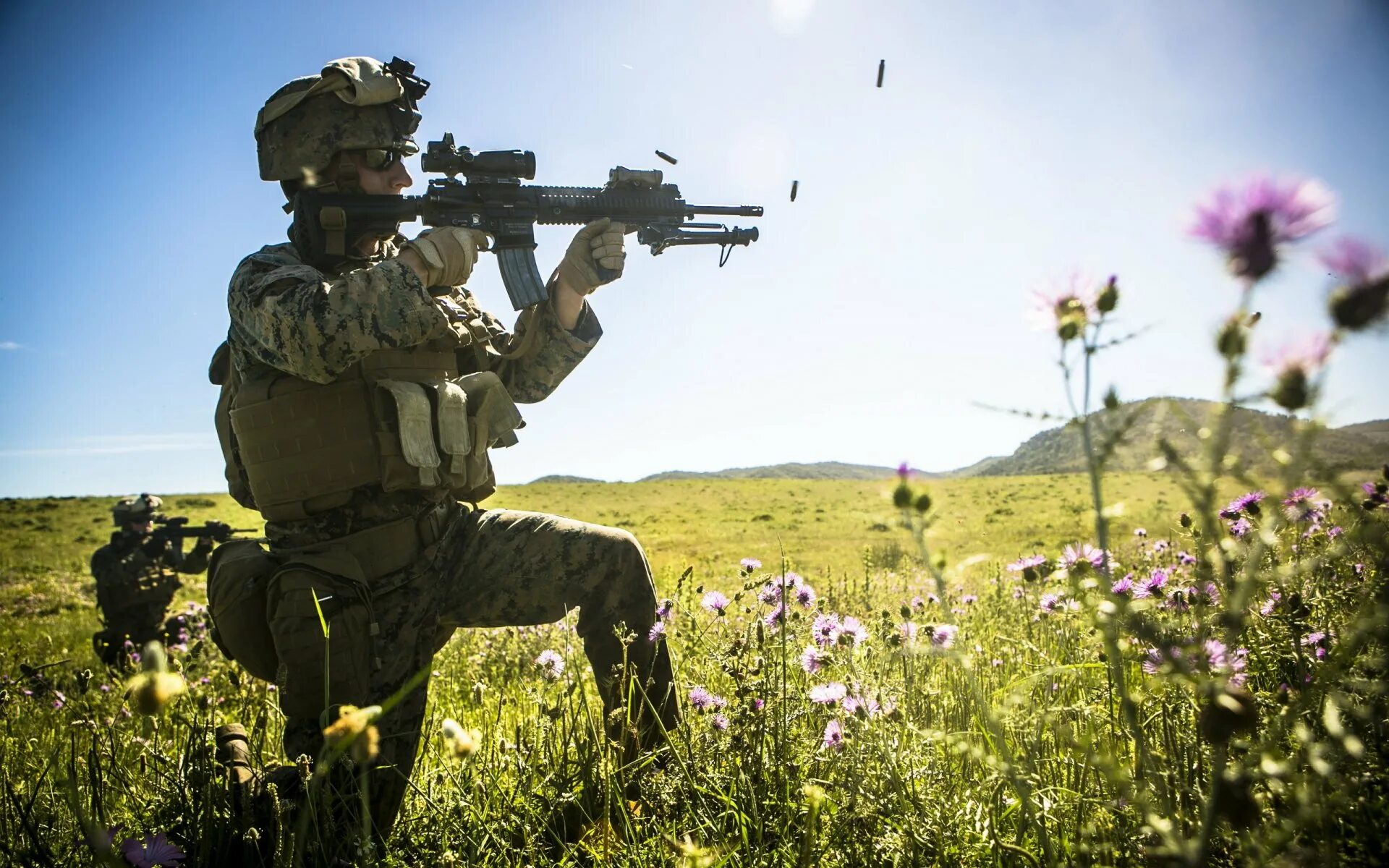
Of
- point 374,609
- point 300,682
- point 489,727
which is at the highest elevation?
point 374,609

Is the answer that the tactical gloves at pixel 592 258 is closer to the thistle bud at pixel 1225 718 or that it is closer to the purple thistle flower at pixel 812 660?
the purple thistle flower at pixel 812 660

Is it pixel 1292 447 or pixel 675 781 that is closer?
pixel 1292 447

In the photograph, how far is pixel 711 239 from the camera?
202 inches

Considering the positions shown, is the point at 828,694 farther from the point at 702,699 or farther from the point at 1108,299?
the point at 1108,299

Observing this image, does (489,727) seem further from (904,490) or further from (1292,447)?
(1292,447)

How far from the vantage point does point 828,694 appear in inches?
87.9

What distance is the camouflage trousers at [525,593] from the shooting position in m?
3.10

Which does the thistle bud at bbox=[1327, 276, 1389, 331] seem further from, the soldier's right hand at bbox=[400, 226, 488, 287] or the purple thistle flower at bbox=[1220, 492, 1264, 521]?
the soldier's right hand at bbox=[400, 226, 488, 287]

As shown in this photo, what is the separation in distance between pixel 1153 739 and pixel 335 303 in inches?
128

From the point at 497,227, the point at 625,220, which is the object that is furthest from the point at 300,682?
the point at 625,220

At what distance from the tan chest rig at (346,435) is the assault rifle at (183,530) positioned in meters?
5.48

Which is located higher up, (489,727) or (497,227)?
(497,227)

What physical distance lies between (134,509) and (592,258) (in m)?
6.89

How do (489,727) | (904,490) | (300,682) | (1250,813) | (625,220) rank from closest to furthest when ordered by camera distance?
(1250,813), (904,490), (300,682), (489,727), (625,220)
